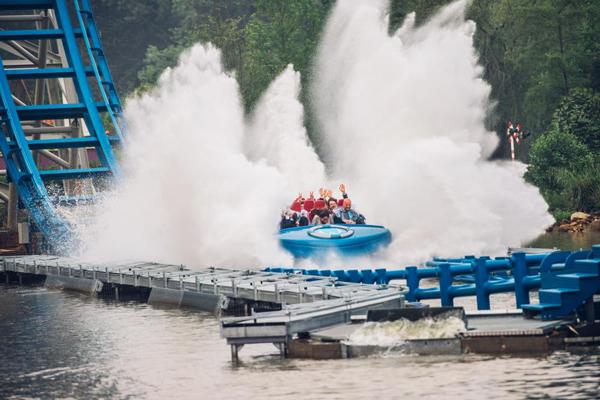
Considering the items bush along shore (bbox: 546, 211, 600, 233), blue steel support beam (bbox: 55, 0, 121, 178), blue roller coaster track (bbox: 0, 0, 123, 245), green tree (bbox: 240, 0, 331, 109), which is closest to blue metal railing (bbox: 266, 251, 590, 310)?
blue roller coaster track (bbox: 0, 0, 123, 245)

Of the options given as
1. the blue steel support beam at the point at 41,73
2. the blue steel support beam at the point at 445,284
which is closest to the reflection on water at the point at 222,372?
the blue steel support beam at the point at 445,284

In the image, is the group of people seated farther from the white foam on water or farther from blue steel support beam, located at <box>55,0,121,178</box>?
blue steel support beam, located at <box>55,0,121,178</box>

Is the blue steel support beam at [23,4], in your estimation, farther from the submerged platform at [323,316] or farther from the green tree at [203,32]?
the submerged platform at [323,316]

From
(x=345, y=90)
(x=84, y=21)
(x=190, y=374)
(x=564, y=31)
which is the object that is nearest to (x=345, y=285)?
(x=190, y=374)

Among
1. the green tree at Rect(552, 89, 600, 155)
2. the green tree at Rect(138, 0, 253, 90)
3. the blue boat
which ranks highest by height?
the green tree at Rect(138, 0, 253, 90)

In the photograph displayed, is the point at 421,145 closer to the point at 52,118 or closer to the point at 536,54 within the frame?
the point at 52,118
